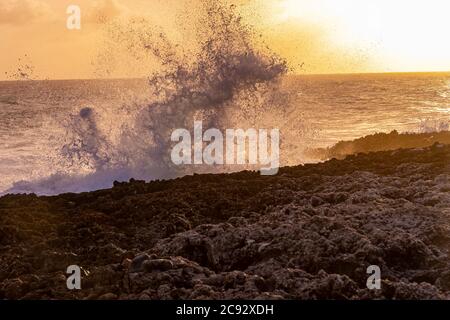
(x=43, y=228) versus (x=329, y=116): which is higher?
(x=329, y=116)

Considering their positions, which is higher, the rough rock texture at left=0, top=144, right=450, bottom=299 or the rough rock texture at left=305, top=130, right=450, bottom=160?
the rough rock texture at left=305, top=130, right=450, bottom=160

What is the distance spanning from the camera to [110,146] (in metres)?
15.0

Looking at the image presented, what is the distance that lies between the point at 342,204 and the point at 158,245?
209cm

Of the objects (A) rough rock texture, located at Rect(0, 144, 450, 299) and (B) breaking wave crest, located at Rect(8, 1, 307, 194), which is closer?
(A) rough rock texture, located at Rect(0, 144, 450, 299)

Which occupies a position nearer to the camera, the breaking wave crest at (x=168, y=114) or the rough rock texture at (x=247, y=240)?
the rough rock texture at (x=247, y=240)

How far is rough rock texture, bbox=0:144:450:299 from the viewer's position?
4184 millimetres

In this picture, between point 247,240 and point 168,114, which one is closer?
point 247,240

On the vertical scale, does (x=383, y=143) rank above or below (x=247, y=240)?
above

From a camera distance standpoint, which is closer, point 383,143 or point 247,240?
point 247,240

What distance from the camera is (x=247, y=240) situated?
5.10 meters

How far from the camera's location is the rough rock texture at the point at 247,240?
418 cm
